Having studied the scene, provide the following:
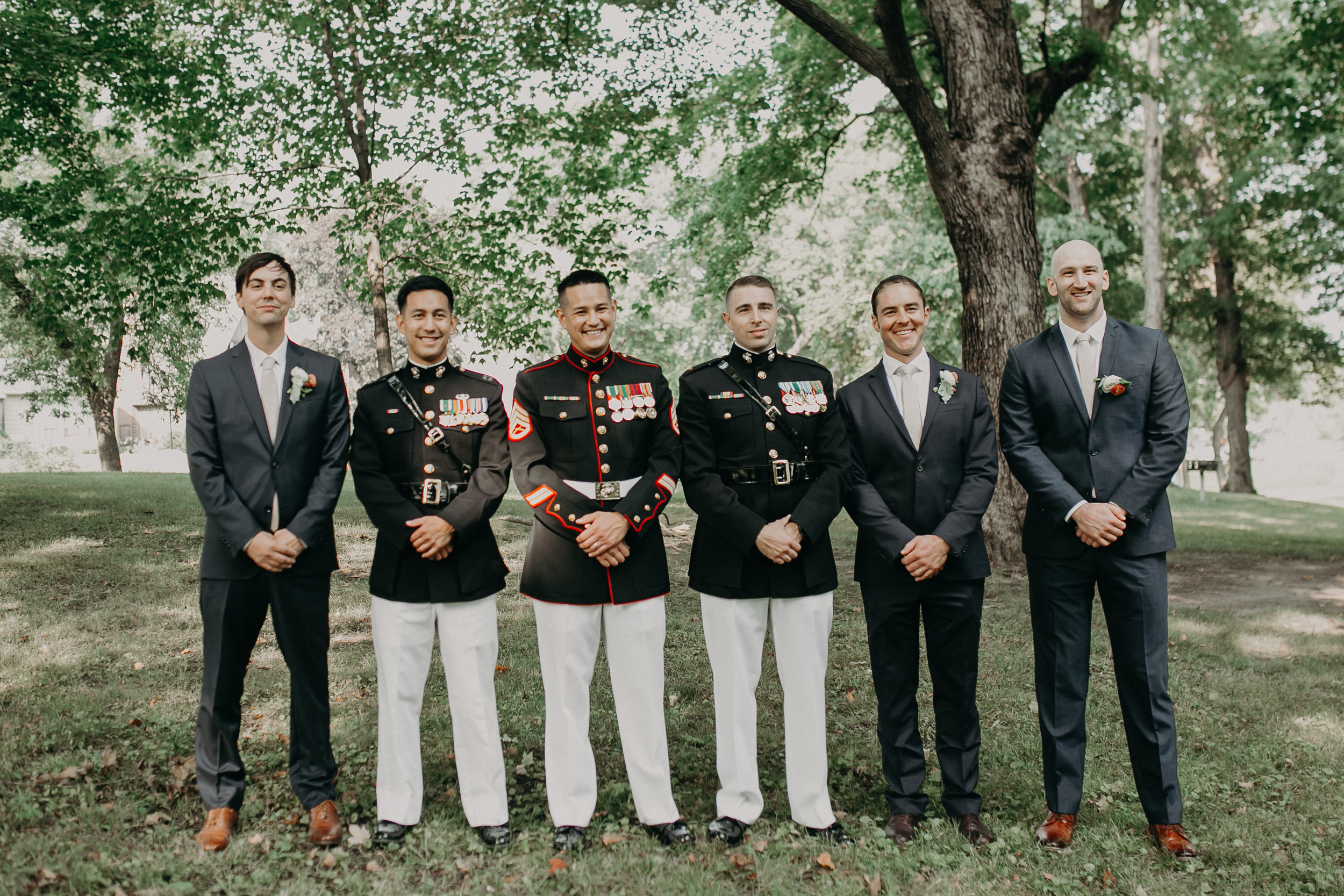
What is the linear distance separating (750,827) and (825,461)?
1.66 metres

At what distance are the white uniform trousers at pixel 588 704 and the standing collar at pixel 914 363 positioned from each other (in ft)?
4.83

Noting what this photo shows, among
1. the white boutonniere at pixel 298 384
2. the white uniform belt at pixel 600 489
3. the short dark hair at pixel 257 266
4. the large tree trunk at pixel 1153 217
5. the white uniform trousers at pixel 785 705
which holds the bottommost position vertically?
the white uniform trousers at pixel 785 705

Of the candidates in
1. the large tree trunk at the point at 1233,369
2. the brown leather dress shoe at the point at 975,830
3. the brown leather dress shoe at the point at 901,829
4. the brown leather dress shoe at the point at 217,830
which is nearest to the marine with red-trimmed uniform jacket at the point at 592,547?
the brown leather dress shoe at the point at 901,829

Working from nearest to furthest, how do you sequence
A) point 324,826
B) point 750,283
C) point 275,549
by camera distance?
point 275,549 < point 324,826 < point 750,283

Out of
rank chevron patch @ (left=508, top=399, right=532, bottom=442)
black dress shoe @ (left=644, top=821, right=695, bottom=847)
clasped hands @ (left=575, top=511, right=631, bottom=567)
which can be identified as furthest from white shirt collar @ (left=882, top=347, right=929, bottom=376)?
black dress shoe @ (left=644, top=821, right=695, bottom=847)

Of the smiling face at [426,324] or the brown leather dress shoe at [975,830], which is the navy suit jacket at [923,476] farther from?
the smiling face at [426,324]

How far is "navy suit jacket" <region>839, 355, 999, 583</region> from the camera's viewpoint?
409 cm

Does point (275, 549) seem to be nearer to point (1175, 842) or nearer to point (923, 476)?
point (923, 476)

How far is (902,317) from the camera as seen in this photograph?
4.18 meters

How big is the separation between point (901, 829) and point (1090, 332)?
233cm

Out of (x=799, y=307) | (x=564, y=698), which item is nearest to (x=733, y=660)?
(x=564, y=698)

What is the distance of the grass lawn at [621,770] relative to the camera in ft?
12.3

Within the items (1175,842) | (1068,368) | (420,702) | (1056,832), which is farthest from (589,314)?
(1175,842)

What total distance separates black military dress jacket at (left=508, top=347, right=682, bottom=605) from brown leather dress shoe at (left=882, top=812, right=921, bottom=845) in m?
1.42
